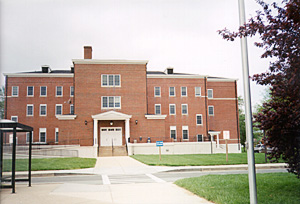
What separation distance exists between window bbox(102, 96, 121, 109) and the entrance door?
2.35 m

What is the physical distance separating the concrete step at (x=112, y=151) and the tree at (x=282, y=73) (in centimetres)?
2198

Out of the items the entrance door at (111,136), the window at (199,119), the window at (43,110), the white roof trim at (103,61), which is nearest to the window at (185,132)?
the window at (199,119)

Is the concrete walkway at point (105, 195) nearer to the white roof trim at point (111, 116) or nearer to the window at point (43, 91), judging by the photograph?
the white roof trim at point (111, 116)

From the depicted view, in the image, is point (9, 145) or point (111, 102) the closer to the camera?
point (9, 145)

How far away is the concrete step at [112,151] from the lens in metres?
28.7

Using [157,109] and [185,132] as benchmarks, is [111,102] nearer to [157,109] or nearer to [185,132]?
[157,109]

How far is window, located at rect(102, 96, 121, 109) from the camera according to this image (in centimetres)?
3231

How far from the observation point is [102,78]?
A: 3212cm

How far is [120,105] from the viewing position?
106 feet

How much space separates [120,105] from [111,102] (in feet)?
3.33

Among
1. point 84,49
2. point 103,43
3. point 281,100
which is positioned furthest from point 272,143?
point 84,49

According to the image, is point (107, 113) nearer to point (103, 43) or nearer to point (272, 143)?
point (103, 43)

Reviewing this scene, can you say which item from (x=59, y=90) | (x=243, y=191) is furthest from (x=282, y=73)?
(x=59, y=90)

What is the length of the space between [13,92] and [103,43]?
92.6 feet
